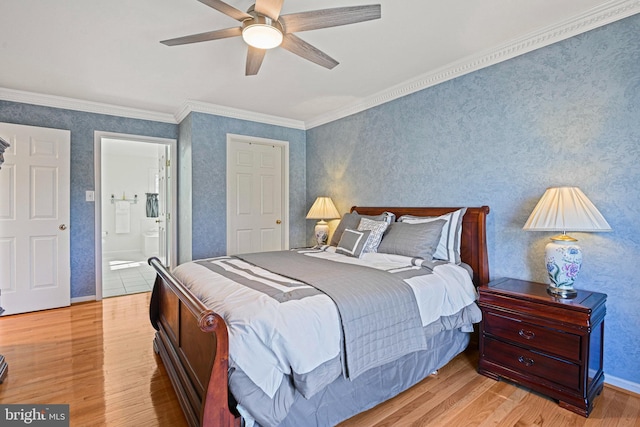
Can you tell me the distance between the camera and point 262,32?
188 cm

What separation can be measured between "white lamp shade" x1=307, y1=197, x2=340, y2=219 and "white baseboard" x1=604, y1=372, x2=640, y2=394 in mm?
2821

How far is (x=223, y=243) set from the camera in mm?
4156

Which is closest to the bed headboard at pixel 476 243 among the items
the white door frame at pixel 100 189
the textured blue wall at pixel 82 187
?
the white door frame at pixel 100 189

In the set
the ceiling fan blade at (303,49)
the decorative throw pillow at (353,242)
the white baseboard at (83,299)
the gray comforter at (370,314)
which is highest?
the ceiling fan blade at (303,49)

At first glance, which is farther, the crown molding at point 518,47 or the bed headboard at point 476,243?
the bed headboard at point 476,243

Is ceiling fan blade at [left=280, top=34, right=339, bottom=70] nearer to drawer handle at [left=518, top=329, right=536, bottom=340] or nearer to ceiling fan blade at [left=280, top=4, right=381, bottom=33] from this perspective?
ceiling fan blade at [left=280, top=4, right=381, bottom=33]

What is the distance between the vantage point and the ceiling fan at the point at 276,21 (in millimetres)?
1690

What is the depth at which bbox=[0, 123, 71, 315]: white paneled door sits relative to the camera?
3369 mm

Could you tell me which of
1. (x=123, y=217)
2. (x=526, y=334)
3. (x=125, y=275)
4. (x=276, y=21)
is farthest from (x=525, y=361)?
(x=123, y=217)

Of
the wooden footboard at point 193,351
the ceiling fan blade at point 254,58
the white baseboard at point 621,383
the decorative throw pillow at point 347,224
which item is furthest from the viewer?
the decorative throw pillow at point 347,224

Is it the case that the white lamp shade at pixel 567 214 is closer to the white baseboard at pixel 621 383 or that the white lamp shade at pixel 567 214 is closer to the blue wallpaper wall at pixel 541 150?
the blue wallpaper wall at pixel 541 150

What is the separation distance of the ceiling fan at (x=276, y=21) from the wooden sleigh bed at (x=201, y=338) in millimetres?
1495

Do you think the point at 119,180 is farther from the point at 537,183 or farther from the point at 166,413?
the point at 537,183

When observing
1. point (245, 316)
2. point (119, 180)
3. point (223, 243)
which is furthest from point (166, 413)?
point (119, 180)
